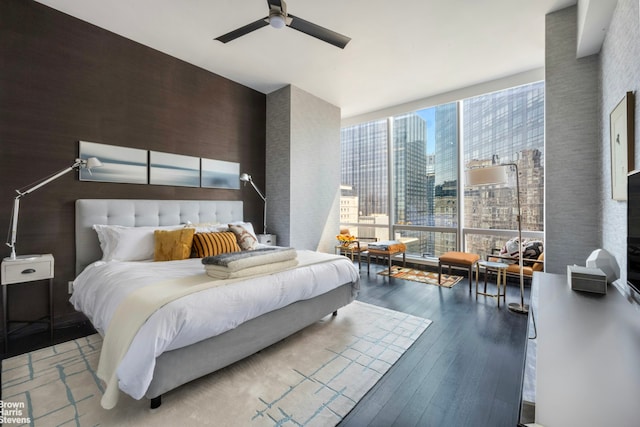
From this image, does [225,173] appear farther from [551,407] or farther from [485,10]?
[551,407]

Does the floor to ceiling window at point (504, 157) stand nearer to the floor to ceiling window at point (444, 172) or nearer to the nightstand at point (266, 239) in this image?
the floor to ceiling window at point (444, 172)

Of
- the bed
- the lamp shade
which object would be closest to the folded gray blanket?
the bed

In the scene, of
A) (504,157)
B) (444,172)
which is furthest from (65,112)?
(504,157)

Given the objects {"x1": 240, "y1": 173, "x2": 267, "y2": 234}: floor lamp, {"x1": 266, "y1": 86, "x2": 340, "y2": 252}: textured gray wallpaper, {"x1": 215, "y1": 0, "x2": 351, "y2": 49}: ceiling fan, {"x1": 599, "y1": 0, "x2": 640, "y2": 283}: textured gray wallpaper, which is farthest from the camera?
{"x1": 266, "y1": 86, "x2": 340, "y2": 252}: textured gray wallpaper

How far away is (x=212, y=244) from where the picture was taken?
119 inches

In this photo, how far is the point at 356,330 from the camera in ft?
8.80

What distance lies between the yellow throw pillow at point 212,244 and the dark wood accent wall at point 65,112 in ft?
3.34

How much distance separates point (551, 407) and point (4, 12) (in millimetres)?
4527

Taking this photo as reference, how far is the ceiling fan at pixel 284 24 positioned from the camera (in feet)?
7.16

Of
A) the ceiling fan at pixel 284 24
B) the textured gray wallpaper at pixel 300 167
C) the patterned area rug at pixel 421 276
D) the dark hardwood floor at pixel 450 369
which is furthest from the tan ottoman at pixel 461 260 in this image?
the ceiling fan at pixel 284 24

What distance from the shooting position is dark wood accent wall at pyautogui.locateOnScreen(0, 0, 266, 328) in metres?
2.54

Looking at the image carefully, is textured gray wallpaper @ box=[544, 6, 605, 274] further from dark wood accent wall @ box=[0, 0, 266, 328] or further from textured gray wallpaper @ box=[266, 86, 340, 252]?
dark wood accent wall @ box=[0, 0, 266, 328]

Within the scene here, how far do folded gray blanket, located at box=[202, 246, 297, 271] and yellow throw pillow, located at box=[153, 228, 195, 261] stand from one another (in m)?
0.84

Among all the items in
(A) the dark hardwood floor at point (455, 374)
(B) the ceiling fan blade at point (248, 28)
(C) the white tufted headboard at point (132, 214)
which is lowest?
(A) the dark hardwood floor at point (455, 374)
